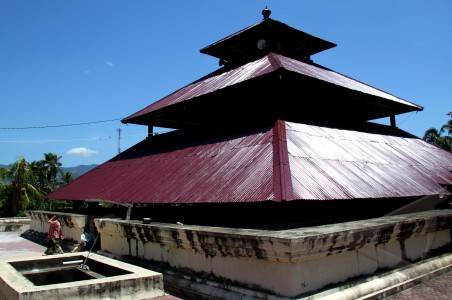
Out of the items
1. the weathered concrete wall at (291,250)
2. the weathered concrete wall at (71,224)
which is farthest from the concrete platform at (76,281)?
the weathered concrete wall at (71,224)

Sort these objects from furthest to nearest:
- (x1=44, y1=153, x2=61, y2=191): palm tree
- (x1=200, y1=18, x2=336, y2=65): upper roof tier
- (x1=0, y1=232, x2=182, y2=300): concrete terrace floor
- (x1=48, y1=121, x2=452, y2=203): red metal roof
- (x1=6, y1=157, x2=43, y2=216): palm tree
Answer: (x1=44, y1=153, x2=61, y2=191): palm tree
(x1=6, y1=157, x2=43, y2=216): palm tree
(x1=200, y1=18, x2=336, y2=65): upper roof tier
(x1=0, y1=232, x2=182, y2=300): concrete terrace floor
(x1=48, y1=121, x2=452, y2=203): red metal roof

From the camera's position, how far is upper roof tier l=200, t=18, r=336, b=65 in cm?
1553

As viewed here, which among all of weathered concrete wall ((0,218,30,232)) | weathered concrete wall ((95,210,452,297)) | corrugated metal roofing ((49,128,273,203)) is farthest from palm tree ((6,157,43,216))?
weathered concrete wall ((95,210,452,297))

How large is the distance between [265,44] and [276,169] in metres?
8.86

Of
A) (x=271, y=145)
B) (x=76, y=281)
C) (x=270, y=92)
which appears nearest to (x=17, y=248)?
(x=76, y=281)

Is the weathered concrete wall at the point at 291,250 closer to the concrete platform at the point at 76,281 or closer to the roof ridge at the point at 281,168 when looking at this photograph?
the roof ridge at the point at 281,168

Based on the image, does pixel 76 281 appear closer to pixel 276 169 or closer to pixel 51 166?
pixel 276 169

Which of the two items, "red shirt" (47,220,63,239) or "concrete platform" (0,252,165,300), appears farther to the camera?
"red shirt" (47,220,63,239)

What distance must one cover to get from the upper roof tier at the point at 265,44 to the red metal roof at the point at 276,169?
4.60 m

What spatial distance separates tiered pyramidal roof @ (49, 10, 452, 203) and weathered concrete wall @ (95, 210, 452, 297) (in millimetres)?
1012

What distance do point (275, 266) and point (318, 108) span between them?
8.68m

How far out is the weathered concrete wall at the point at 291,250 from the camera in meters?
5.54

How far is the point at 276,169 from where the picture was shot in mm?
7949

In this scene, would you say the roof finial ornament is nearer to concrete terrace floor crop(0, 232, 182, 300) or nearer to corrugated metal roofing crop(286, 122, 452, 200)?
corrugated metal roofing crop(286, 122, 452, 200)
